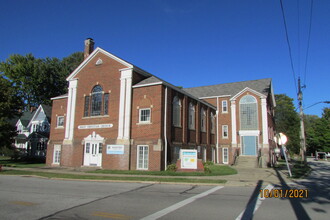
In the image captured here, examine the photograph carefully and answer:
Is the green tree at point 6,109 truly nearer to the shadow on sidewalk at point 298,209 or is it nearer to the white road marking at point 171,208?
the white road marking at point 171,208

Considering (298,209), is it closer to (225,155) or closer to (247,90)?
(225,155)

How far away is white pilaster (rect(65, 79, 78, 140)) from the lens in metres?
24.6

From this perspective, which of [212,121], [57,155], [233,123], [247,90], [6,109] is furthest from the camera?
[212,121]

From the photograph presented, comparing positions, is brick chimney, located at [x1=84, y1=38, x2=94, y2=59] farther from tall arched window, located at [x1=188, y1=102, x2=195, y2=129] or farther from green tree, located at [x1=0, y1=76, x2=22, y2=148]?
tall arched window, located at [x1=188, y1=102, x2=195, y2=129]

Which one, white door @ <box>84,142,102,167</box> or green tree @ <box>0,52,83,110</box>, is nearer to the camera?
white door @ <box>84,142,102,167</box>

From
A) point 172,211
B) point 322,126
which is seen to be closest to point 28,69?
point 172,211

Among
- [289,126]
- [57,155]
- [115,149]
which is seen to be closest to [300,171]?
[115,149]

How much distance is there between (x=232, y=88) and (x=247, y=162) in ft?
37.7

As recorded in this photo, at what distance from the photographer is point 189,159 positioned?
18.8 metres

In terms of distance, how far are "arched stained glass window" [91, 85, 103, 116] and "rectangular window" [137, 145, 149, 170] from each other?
570 cm

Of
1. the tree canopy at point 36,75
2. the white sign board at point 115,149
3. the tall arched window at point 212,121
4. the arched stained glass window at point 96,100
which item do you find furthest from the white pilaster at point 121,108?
the tree canopy at point 36,75

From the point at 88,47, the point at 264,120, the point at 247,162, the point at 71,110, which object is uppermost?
the point at 88,47

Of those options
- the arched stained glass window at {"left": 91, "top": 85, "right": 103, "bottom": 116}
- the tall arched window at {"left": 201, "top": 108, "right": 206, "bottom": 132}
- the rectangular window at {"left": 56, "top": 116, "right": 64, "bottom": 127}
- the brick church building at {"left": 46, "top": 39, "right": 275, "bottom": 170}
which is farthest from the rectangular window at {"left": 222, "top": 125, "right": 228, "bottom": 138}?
the rectangular window at {"left": 56, "top": 116, "right": 64, "bottom": 127}

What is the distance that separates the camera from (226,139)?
104ft
